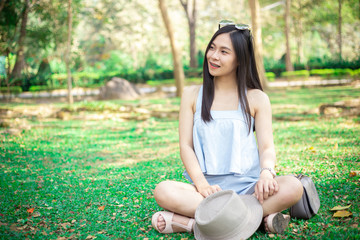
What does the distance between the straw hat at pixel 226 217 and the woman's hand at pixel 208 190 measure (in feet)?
0.65

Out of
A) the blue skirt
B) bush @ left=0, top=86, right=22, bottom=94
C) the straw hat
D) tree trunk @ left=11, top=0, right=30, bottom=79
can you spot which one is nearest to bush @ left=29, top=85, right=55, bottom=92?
bush @ left=0, top=86, right=22, bottom=94

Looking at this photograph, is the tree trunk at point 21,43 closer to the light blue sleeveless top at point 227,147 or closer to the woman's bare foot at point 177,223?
the light blue sleeveless top at point 227,147

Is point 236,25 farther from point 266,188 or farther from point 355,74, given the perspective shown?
point 355,74

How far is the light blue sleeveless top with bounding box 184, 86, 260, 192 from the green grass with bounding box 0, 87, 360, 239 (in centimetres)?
47

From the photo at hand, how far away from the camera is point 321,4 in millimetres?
25484

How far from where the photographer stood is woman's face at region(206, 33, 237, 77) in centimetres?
263

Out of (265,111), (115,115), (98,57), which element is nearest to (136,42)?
(98,57)

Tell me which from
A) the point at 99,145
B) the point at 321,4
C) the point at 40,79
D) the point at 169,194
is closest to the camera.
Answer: the point at 169,194

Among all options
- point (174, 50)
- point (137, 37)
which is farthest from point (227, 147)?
point (137, 37)

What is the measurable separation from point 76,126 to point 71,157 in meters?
3.16

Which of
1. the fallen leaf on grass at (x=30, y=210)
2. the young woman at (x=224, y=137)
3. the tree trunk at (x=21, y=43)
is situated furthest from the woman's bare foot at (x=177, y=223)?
the tree trunk at (x=21, y=43)

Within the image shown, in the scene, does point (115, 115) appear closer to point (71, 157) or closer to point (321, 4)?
point (71, 157)

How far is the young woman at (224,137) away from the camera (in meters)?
2.49

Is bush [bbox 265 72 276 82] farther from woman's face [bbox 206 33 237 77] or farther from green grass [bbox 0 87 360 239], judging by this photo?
woman's face [bbox 206 33 237 77]
